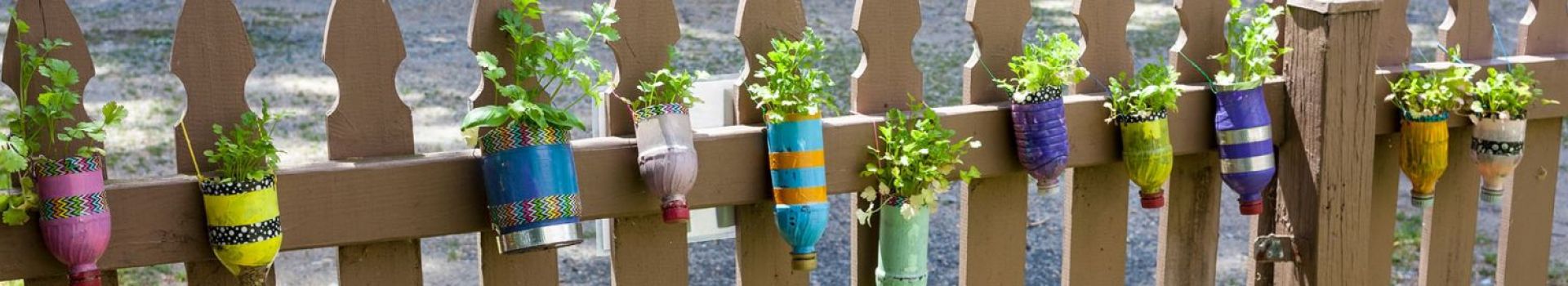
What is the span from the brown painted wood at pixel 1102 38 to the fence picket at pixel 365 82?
104cm

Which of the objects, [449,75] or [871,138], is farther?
[449,75]

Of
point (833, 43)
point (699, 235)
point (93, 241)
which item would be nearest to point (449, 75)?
point (833, 43)

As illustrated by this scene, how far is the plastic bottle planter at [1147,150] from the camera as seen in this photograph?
242 centimetres

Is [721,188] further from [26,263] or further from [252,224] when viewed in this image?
[26,263]

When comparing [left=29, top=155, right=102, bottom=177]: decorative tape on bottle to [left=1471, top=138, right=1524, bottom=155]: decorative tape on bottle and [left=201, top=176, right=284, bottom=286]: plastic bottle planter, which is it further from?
[left=1471, top=138, right=1524, bottom=155]: decorative tape on bottle

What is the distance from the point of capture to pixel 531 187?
78.1 inches

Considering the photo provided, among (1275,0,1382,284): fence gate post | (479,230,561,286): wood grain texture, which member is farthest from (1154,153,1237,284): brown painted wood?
(479,230,561,286): wood grain texture

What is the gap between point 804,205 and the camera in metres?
2.19

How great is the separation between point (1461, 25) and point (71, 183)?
2245mm

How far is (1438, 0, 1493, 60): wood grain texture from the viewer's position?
276 centimetres

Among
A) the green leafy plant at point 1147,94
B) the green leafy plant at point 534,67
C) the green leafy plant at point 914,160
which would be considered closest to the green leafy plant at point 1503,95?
the green leafy plant at point 1147,94

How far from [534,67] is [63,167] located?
0.58 m

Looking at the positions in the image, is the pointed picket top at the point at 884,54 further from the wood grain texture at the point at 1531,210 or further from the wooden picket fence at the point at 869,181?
the wood grain texture at the point at 1531,210

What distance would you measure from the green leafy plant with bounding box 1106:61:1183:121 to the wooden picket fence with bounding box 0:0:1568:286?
0.16ft
